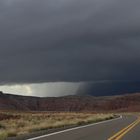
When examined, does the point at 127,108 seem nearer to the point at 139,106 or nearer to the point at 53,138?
the point at 139,106

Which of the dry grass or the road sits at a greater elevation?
the dry grass

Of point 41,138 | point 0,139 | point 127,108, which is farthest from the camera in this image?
point 127,108

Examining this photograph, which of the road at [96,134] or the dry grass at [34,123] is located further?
the dry grass at [34,123]

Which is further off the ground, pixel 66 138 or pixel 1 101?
pixel 1 101

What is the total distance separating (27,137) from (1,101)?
177287 mm

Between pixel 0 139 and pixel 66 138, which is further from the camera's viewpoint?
pixel 66 138

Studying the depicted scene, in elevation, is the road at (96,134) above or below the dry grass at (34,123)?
below

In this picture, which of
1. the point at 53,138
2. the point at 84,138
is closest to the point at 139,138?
the point at 84,138

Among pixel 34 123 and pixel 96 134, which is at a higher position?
pixel 34 123

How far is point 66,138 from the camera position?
20703mm

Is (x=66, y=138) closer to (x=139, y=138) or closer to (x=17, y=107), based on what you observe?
(x=139, y=138)

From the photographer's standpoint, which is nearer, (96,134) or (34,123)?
(96,134)

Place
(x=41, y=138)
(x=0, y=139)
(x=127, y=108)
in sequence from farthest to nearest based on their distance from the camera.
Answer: (x=127, y=108) → (x=41, y=138) → (x=0, y=139)

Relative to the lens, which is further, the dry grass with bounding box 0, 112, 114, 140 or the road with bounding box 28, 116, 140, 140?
the dry grass with bounding box 0, 112, 114, 140
